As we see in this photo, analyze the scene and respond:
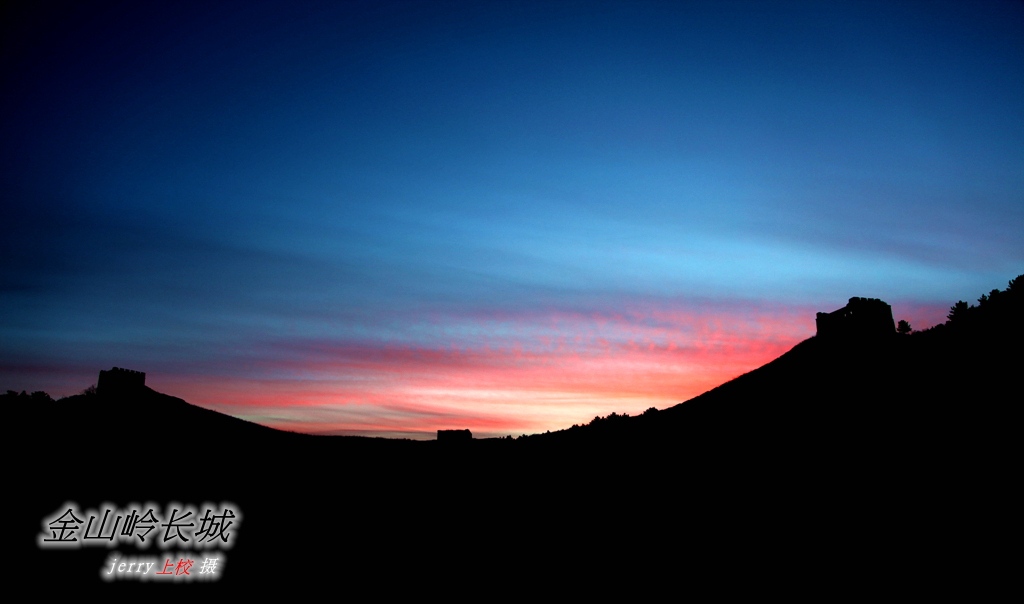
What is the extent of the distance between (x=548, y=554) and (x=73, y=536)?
1569 centimetres

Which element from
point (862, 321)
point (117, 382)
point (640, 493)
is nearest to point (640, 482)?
point (640, 493)

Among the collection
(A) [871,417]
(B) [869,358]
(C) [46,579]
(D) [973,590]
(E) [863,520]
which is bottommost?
(C) [46,579]

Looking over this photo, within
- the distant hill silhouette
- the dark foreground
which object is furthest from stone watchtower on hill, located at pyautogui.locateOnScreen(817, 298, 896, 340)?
the dark foreground

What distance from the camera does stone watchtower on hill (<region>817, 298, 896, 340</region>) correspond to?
2773cm

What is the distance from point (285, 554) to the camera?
1944 cm

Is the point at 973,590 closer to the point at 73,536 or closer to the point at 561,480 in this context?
the point at 561,480

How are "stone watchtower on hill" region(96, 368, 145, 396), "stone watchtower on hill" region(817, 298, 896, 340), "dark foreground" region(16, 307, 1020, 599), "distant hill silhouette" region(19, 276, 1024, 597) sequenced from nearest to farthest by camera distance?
"dark foreground" region(16, 307, 1020, 599), "distant hill silhouette" region(19, 276, 1024, 597), "stone watchtower on hill" region(817, 298, 896, 340), "stone watchtower on hill" region(96, 368, 145, 396)

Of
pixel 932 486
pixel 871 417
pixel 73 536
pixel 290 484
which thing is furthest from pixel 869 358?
pixel 73 536

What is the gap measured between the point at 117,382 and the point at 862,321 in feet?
150

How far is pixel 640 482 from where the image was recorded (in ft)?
72.4

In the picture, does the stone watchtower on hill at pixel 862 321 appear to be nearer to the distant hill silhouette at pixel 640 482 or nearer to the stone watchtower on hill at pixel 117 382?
the distant hill silhouette at pixel 640 482

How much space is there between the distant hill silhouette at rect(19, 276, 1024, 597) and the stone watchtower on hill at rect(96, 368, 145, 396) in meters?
0.39

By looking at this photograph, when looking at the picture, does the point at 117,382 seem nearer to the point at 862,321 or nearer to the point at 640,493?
the point at 640,493

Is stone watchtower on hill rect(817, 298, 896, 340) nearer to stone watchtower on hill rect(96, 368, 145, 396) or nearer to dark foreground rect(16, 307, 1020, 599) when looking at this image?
dark foreground rect(16, 307, 1020, 599)
